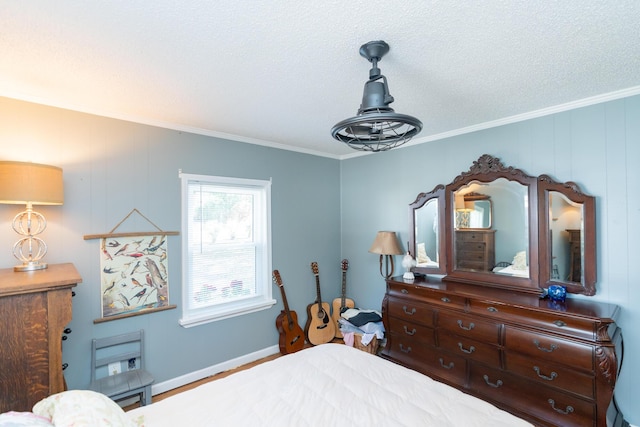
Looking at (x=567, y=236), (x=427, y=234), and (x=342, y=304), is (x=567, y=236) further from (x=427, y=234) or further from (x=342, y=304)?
(x=342, y=304)

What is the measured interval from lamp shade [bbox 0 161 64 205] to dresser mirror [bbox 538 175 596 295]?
11.6 ft

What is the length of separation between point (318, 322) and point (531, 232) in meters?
2.42

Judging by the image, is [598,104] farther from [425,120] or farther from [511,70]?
[425,120]

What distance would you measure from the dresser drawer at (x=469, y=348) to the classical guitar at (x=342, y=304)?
A: 137 cm

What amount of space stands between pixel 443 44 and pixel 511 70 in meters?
0.59

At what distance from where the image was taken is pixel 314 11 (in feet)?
4.21

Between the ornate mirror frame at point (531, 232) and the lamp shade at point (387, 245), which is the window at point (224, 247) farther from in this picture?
the ornate mirror frame at point (531, 232)

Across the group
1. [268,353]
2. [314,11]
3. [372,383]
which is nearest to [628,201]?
[372,383]

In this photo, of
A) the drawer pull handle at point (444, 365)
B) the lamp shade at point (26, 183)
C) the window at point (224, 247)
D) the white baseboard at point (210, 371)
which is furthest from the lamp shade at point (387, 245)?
the lamp shade at point (26, 183)

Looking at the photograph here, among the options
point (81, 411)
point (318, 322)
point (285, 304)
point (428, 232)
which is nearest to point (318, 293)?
point (318, 322)

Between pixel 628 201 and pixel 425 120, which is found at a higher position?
pixel 425 120

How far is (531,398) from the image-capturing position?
2.17 metres

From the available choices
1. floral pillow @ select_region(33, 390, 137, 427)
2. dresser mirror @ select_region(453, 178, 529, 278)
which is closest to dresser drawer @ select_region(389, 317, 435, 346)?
dresser mirror @ select_region(453, 178, 529, 278)

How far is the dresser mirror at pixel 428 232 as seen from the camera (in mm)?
3066
